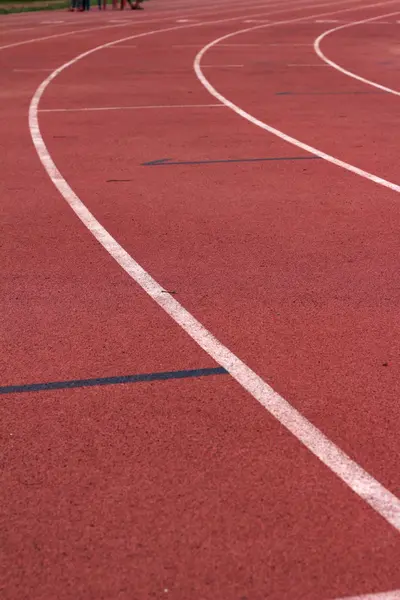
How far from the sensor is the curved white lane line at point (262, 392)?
4492mm

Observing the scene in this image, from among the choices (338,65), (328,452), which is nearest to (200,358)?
(328,452)

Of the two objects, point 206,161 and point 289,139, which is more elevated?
point 206,161

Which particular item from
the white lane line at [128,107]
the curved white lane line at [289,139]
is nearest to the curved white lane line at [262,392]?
the curved white lane line at [289,139]

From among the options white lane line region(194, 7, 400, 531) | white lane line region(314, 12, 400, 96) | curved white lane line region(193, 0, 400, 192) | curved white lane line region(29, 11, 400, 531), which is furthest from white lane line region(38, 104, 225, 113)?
white lane line region(194, 7, 400, 531)

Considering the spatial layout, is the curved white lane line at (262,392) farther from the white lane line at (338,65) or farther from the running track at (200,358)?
the white lane line at (338,65)

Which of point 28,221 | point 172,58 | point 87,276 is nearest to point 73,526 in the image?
point 87,276

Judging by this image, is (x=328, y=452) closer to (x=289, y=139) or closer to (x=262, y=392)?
(x=262, y=392)

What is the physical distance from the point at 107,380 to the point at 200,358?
59cm

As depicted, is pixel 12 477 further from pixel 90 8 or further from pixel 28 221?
pixel 90 8

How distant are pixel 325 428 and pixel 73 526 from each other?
143 centimetres

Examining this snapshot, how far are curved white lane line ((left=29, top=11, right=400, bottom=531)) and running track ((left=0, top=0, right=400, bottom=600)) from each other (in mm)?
16

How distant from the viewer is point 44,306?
691 cm

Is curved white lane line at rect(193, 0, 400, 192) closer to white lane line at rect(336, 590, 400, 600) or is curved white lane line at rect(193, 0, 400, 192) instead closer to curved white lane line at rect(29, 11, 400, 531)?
curved white lane line at rect(29, 11, 400, 531)

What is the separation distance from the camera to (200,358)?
600 cm
